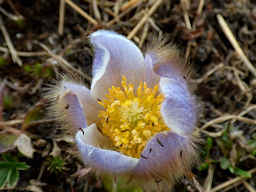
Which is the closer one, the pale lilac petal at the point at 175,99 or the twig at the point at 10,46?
the pale lilac petal at the point at 175,99

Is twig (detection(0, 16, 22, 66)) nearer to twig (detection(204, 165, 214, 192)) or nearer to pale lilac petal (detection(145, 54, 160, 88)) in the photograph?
pale lilac petal (detection(145, 54, 160, 88))

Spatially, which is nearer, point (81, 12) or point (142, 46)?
point (142, 46)

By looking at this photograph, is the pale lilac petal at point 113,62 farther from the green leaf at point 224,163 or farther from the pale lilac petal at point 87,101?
the green leaf at point 224,163

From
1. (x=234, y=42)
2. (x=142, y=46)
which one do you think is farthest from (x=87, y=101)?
(x=234, y=42)

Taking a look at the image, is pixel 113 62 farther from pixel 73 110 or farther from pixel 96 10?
pixel 96 10

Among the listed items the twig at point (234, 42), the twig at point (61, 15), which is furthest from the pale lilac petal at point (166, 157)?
the twig at point (61, 15)

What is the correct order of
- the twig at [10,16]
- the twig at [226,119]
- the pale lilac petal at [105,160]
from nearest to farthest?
the pale lilac petal at [105,160]
the twig at [226,119]
the twig at [10,16]

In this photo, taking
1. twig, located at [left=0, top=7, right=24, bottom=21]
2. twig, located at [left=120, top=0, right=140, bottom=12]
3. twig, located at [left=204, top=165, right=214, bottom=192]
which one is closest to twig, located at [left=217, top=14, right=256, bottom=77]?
twig, located at [left=120, top=0, right=140, bottom=12]
